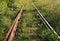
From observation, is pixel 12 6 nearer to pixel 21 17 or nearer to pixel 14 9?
pixel 14 9

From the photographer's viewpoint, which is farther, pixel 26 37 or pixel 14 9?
pixel 14 9

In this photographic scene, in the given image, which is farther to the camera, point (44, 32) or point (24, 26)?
point (24, 26)

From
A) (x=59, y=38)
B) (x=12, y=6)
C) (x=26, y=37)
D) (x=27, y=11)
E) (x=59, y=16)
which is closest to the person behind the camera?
(x=59, y=38)

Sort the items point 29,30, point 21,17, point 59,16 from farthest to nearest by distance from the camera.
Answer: point 21,17
point 59,16
point 29,30

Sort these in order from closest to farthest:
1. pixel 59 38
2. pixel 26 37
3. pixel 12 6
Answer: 1. pixel 59 38
2. pixel 26 37
3. pixel 12 6

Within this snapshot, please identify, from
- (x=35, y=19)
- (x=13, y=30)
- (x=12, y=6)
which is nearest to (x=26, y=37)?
(x=13, y=30)

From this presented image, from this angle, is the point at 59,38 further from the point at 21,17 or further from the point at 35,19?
the point at 21,17

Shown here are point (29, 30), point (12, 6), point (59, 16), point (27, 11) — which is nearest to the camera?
point (29, 30)

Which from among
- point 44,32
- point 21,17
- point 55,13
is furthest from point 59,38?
point 21,17
